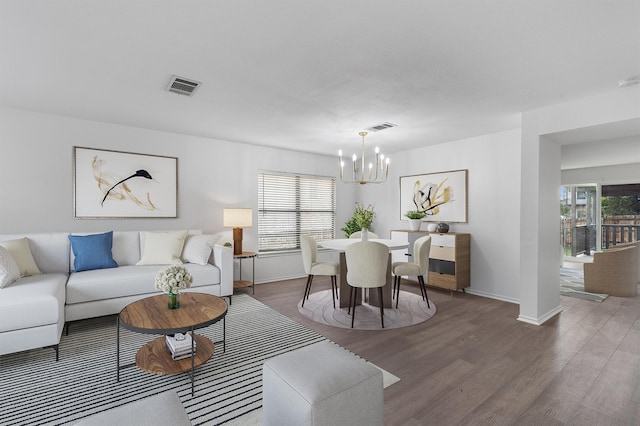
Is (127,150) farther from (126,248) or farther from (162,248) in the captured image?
(162,248)

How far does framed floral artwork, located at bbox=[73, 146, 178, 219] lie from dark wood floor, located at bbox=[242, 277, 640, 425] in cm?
239

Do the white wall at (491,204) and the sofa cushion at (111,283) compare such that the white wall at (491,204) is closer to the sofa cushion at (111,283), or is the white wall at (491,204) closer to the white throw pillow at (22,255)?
the sofa cushion at (111,283)

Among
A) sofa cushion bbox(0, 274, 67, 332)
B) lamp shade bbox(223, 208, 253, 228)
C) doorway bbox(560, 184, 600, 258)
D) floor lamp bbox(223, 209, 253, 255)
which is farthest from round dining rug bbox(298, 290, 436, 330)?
doorway bbox(560, 184, 600, 258)

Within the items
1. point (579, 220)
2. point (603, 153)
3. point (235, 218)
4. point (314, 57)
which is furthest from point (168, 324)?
point (579, 220)

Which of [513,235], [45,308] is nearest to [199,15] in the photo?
[45,308]

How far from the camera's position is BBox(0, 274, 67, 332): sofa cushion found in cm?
235

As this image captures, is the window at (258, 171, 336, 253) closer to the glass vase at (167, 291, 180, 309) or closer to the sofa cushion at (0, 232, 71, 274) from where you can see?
the sofa cushion at (0, 232, 71, 274)

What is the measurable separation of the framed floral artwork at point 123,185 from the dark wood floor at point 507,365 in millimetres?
2392

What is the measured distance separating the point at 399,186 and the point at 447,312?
8.76 feet

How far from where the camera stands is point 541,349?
271 centimetres

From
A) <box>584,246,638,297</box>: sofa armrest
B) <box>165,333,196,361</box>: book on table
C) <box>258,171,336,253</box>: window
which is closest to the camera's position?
<box>165,333,196,361</box>: book on table

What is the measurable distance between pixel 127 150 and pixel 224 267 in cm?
209

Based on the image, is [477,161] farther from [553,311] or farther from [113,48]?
[113,48]

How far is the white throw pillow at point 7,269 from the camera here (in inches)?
106
